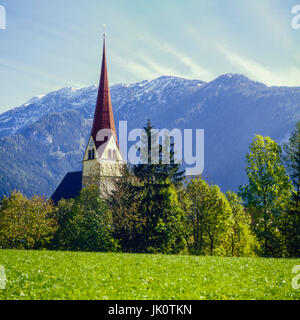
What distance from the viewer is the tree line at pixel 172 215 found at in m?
32.7

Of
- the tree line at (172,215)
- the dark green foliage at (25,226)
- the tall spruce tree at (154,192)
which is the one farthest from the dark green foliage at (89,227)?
the tall spruce tree at (154,192)

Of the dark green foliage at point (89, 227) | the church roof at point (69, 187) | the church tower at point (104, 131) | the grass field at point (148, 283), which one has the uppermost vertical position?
the church tower at point (104, 131)

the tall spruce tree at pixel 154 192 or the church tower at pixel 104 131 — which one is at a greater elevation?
the church tower at pixel 104 131

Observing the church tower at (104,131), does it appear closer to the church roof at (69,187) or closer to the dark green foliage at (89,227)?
the dark green foliage at (89,227)

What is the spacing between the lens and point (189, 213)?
41125mm

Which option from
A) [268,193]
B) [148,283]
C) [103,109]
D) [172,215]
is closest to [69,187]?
[103,109]

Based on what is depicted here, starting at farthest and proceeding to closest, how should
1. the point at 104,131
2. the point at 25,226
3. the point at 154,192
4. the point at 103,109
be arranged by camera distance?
the point at 103,109 < the point at 104,131 < the point at 25,226 < the point at 154,192

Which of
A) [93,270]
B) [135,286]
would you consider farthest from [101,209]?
[135,286]

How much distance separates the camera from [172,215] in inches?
1437

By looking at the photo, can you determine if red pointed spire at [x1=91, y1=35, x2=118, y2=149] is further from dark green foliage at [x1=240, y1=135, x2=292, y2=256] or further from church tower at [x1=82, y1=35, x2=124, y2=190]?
dark green foliage at [x1=240, y1=135, x2=292, y2=256]

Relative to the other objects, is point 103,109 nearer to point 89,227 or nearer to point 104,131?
point 104,131

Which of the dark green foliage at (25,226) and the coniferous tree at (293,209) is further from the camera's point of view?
the dark green foliage at (25,226)
